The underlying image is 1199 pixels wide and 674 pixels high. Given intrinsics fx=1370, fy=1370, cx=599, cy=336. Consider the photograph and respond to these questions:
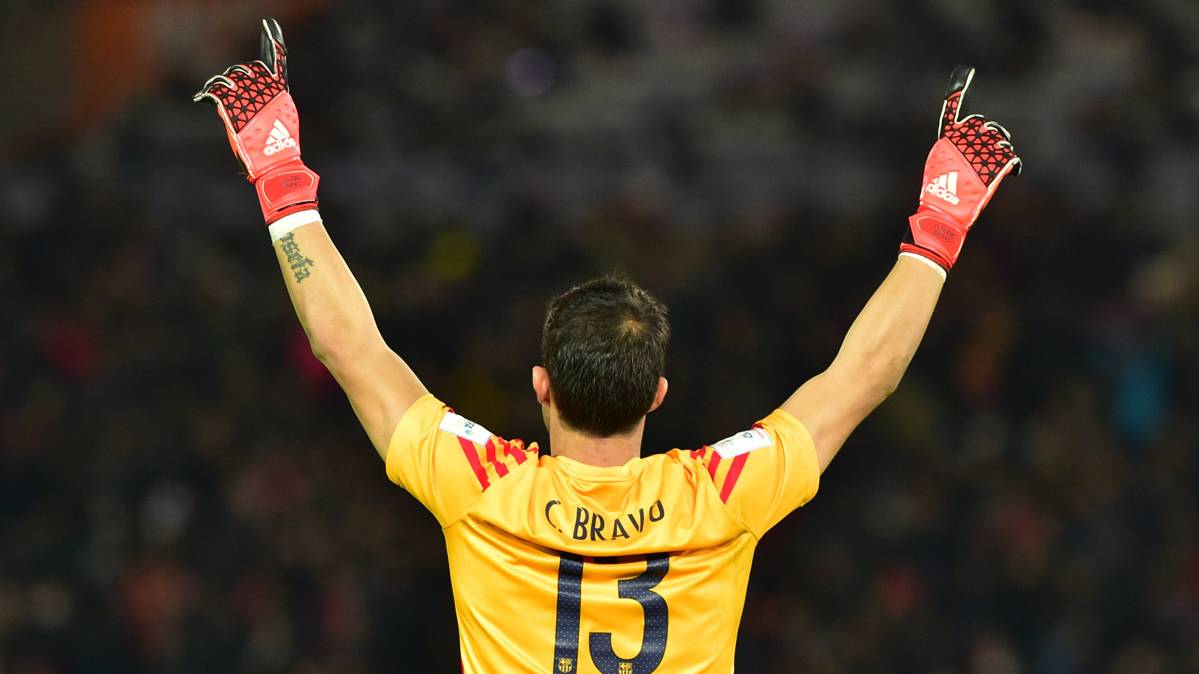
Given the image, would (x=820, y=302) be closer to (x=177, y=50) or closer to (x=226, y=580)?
(x=226, y=580)

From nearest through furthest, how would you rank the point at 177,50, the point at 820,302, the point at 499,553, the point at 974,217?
the point at 499,553
the point at 974,217
the point at 820,302
the point at 177,50

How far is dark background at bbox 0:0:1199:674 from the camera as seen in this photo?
776 cm

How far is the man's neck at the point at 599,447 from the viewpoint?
260cm

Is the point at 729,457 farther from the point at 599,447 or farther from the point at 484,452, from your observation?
the point at 484,452

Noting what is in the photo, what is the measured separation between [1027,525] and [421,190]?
16.1ft

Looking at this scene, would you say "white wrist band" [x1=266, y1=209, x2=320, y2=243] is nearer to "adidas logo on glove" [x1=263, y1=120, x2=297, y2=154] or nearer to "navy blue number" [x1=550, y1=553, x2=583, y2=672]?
"adidas logo on glove" [x1=263, y1=120, x2=297, y2=154]

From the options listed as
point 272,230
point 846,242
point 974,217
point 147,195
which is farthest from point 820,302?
point 272,230

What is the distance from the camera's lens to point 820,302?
895 centimetres

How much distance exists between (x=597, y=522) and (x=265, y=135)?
3.71 ft

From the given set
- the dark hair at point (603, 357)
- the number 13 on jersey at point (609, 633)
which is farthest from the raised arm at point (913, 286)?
the number 13 on jersey at point (609, 633)

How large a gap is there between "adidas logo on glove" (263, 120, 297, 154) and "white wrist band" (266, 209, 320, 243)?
0.18 meters

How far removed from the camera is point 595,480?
2.56 meters

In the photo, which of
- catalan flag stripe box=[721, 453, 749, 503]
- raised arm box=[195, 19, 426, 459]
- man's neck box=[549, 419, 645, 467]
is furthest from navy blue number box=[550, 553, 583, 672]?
raised arm box=[195, 19, 426, 459]

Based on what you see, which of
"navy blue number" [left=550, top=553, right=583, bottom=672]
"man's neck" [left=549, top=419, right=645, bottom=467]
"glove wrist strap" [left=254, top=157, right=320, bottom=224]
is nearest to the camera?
"navy blue number" [left=550, top=553, right=583, bottom=672]
